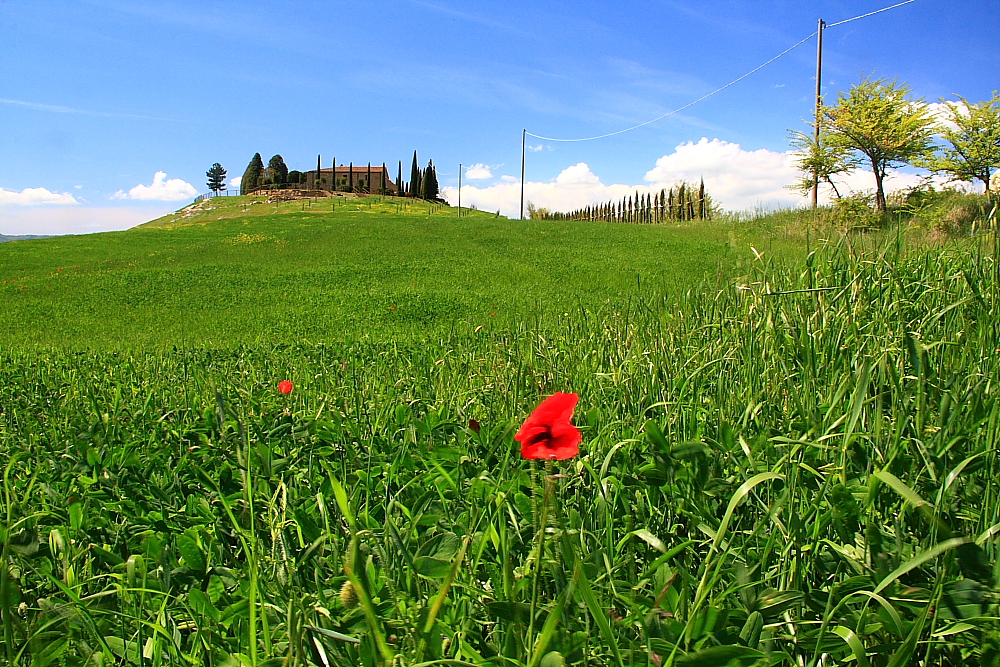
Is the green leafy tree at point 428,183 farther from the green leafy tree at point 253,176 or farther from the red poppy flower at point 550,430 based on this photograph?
the red poppy flower at point 550,430

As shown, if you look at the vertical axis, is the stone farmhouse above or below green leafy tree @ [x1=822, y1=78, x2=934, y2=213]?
above

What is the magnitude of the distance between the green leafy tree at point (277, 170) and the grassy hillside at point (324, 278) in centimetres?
5817

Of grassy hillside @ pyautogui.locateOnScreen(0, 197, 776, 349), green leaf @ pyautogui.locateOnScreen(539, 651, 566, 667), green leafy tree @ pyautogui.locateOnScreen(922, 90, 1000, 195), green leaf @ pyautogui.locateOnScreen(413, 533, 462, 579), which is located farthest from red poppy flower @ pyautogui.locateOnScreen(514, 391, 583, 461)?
green leafy tree @ pyautogui.locateOnScreen(922, 90, 1000, 195)

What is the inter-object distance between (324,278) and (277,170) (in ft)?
247

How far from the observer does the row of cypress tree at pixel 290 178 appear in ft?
239

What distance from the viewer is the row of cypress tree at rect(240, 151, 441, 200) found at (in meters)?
72.9

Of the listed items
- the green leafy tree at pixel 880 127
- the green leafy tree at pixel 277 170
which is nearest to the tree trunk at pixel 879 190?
the green leafy tree at pixel 880 127

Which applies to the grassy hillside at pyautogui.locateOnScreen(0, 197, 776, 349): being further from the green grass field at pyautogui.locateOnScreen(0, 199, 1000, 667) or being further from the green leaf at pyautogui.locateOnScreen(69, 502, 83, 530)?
the green leaf at pyautogui.locateOnScreen(69, 502, 83, 530)

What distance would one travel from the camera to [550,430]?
887 mm

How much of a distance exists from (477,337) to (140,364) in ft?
8.87

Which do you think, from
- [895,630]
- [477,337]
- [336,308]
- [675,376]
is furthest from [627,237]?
[895,630]

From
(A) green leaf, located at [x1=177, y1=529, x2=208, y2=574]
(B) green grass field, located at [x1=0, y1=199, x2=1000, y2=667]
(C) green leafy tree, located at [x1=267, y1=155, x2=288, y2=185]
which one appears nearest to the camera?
(B) green grass field, located at [x1=0, y1=199, x2=1000, y2=667]

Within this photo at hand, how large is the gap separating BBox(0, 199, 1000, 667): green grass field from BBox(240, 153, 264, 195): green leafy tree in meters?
88.6

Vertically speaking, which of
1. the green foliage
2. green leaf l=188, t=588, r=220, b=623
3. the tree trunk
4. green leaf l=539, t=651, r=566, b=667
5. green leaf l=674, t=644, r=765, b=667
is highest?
the green foliage
